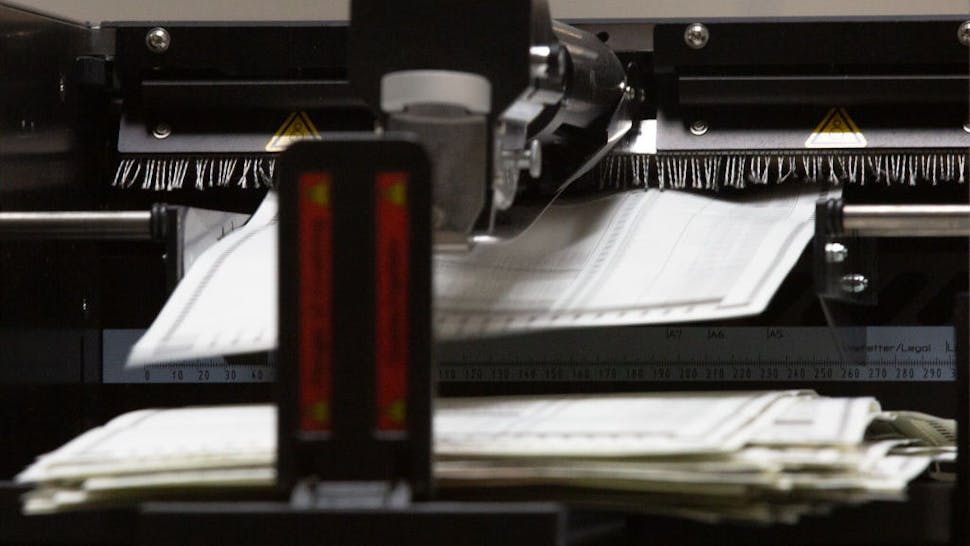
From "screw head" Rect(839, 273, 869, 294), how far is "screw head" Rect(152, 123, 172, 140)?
627 mm

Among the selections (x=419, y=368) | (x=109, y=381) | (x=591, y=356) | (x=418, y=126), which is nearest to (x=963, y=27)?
(x=591, y=356)

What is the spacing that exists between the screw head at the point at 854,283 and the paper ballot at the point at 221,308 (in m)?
0.43

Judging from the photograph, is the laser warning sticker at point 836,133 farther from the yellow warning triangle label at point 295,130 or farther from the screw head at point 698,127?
the yellow warning triangle label at point 295,130

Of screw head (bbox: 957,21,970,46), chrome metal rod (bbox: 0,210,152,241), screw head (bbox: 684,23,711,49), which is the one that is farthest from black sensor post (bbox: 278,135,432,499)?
screw head (bbox: 957,21,970,46)

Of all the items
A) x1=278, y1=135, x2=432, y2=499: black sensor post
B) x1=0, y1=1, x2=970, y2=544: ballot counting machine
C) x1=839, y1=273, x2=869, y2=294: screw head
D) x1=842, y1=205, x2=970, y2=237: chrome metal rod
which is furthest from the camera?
x1=0, y1=1, x2=970, y2=544: ballot counting machine

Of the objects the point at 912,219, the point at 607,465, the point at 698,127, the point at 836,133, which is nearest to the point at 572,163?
the point at 698,127

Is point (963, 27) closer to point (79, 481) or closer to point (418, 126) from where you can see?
point (418, 126)

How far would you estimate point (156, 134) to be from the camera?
1.25 meters

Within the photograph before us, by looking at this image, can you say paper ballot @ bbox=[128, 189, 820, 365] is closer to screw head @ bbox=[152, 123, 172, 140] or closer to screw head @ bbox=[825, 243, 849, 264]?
screw head @ bbox=[825, 243, 849, 264]

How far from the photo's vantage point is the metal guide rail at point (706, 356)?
46.1 inches

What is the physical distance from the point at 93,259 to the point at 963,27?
0.81 m

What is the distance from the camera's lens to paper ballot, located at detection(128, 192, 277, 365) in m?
0.90

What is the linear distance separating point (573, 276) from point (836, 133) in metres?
0.35

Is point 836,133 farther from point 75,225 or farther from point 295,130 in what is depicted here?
point 75,225
